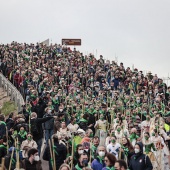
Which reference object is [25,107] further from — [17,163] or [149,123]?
[17,163]

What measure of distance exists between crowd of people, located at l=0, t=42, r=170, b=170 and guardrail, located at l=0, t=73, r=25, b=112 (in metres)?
0.33

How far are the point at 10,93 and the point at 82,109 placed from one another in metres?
10.9

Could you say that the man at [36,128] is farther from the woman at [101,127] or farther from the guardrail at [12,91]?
the guardrail at [12,91]

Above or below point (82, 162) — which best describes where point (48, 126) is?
above

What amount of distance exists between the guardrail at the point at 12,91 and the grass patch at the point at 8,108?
0.26m

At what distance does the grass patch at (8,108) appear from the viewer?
33747mm

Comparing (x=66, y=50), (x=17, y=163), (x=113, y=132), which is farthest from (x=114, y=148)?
(x=66, y=50)

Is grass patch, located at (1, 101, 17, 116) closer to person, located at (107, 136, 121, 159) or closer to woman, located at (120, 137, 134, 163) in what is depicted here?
person, located at (107, 136, 121, 159)

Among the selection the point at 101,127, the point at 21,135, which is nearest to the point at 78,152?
the point at 21,135

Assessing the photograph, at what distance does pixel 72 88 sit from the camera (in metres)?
33.6

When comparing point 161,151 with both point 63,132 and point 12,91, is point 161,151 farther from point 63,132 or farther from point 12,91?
point 12,91

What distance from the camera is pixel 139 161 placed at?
1712 cm

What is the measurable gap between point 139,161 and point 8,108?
17.8 metres

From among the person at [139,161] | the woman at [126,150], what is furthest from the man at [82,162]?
the woman at [126,150]
